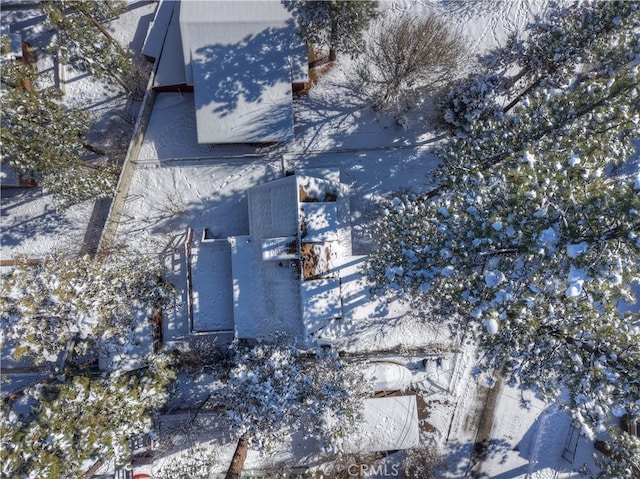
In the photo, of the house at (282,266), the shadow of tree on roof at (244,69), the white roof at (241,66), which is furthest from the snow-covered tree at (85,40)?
the house at (282,266)

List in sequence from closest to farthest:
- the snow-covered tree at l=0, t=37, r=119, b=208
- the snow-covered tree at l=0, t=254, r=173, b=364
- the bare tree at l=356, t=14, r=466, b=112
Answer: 1. the snow-covered tree at l=0, t=254, r=173, b=364
2. the snow-covered tree at l=0, t=37, r=119, b=208
3. the bare tree at l=356, t=14, r=466, b=112

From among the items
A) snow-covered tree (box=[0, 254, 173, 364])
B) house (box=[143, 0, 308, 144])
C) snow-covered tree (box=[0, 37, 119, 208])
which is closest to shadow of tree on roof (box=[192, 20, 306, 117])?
house (box=[143, 0, 308, 144])

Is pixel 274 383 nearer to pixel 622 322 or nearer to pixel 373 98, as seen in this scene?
pixel 622 322

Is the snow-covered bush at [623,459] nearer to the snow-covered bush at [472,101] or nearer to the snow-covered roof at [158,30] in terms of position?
the snow-covered bush at [472,101]

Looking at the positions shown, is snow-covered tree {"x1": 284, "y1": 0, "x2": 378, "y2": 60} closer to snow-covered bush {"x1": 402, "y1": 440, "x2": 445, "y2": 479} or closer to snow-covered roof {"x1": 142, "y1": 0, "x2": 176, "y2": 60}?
snow-covered roof {"x1": 142, "y1": 0, "x2": 176, "y2": 60}

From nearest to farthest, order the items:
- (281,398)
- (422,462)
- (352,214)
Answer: (281,398)
(422,462)
(352,214)

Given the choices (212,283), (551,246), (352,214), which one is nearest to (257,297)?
(212,283)

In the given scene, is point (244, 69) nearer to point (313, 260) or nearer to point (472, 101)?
point (313, 260)
